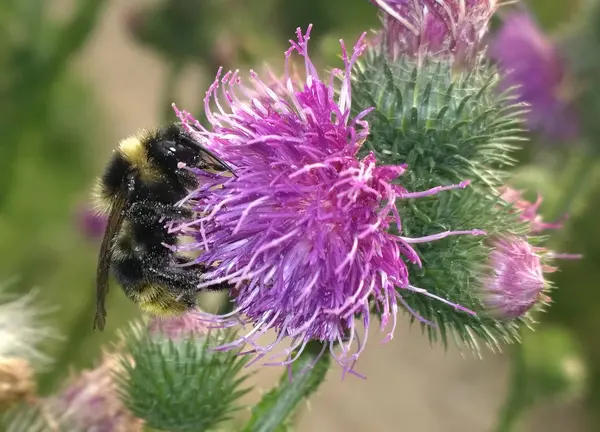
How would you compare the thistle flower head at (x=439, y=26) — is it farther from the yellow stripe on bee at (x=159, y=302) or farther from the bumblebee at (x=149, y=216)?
the yellow stripe on bee at (x=159, y=302)

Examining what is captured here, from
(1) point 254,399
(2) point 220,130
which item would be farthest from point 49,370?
(1) point 254,399

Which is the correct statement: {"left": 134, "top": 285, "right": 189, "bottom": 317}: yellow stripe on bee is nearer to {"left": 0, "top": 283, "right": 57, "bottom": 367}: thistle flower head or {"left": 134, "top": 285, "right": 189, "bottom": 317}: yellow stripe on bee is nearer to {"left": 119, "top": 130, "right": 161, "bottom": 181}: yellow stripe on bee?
{"left": 119, "top": 130, "right": 161, "bottom": 181}: yellow stripe on bee

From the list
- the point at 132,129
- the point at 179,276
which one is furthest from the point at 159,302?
the point at 132,129

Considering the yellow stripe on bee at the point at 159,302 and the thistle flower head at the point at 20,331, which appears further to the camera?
the thistle flower head at the point at 20,331

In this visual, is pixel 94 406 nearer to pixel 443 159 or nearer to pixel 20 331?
pixel 20 331

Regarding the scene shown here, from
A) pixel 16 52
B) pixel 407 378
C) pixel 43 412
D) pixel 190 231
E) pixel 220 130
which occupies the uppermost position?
pixel 16 52

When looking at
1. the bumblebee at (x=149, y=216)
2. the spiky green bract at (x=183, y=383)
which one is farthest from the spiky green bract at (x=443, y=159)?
the spiky green bract at (x=183, y=383)

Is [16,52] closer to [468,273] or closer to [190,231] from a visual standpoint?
[190,231]
